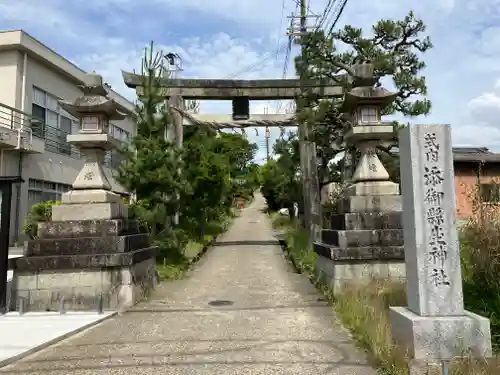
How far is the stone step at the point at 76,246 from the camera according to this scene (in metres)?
8.13

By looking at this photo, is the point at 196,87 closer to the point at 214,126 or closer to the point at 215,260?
the point at 214,126

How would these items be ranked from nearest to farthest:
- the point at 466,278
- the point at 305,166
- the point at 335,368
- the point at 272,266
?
1. the point at 335,368
2. the point at 466,278
3. the point at 272,266
4. the point at 305,166

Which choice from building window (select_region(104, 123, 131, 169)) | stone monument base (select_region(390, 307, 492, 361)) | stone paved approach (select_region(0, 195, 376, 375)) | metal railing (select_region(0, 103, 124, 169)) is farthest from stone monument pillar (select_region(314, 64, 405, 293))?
building window (select_region(104, 123, 131, 169))

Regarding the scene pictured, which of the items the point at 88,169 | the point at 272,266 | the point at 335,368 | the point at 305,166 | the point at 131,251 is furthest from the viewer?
the point at 305,166

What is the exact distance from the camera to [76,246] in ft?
26.9

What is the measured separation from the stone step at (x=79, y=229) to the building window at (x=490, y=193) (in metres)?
6.63

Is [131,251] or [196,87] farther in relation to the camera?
[196,87]

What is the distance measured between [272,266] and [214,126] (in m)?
5.91

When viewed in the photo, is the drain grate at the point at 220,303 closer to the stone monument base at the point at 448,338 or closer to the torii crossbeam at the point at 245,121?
the stone monument base at the point at 448,338

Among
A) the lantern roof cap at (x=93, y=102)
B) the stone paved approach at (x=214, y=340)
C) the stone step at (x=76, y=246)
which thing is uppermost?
the lantern roof cap at (x=93, y=102)

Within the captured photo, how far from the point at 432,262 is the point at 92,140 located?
7.08 meters

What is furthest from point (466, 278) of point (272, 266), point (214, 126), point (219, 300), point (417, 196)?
point (214, 126)

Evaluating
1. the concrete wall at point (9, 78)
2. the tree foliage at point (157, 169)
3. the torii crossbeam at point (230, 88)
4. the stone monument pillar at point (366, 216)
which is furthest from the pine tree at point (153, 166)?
the concrete wall at point (9, 78)

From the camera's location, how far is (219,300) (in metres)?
8.88
